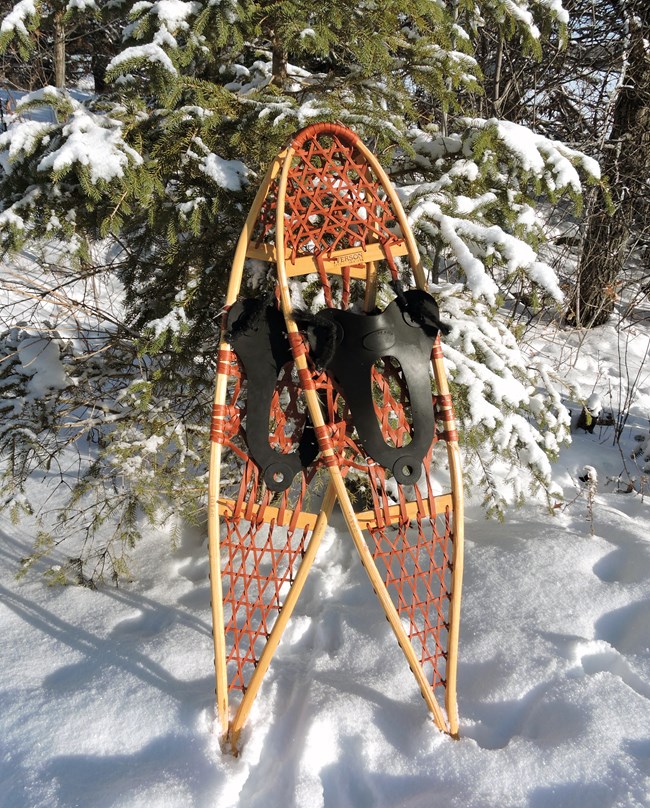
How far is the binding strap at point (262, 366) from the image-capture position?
1.92m

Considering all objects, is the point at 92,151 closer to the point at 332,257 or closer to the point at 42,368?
the point at 332,257

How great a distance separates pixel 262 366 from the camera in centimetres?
195

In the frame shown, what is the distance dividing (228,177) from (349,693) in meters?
1.91

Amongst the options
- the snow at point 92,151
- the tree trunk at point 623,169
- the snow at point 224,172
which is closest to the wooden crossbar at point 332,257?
the snow at point 224,172

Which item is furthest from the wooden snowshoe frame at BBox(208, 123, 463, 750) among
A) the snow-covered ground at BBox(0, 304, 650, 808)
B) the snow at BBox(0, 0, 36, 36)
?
the snow at BBox(0, 0, 36, 36)

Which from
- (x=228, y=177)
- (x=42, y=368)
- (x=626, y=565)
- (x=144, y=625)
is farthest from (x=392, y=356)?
(x=42, y=368)

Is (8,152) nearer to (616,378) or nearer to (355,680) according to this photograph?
(355,680)

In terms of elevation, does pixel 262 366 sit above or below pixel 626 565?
above

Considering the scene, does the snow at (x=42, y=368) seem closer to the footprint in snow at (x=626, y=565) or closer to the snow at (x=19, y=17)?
the snow at (x=19, y=17)

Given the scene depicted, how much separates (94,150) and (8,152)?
1.22ft

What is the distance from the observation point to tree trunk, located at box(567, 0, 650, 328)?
197 inches

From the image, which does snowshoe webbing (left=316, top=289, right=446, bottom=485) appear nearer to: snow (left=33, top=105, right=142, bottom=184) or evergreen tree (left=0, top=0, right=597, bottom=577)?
evergreen tree (left=0, top=0, right=597, bottom=577)

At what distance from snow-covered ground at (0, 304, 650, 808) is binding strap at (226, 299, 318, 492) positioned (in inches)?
31.8

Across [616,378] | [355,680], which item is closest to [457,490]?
[355,680]
